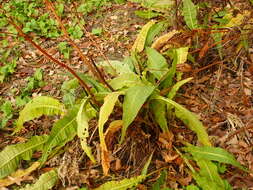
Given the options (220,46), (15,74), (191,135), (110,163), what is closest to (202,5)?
(220,46)

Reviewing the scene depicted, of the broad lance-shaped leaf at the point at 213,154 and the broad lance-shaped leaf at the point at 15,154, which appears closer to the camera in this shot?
the broad lance-shaped leaf at the point at 213,154

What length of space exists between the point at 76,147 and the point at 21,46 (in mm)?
1925

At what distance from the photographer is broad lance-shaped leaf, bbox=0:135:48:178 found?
7.38 feet

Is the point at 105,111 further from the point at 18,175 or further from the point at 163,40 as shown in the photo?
the point at 163,40

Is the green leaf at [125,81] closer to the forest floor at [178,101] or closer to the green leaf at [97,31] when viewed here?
the forest floor at [178,101]

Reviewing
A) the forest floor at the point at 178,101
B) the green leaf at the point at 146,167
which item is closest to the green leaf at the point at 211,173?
the forest floor at the point at 178,101

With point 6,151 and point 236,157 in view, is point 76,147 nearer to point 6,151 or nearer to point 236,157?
point 6,151

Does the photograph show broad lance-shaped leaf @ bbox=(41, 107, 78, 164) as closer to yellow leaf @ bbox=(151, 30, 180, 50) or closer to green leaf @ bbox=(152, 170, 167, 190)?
green leaf @ bbox=(152, 170, 167, 190)

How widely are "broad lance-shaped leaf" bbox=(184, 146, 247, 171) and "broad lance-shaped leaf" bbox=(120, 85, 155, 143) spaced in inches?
20.7

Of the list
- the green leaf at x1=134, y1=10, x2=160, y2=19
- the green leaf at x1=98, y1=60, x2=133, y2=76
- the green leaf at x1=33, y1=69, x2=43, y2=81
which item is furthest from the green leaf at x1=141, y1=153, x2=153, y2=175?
the green leaf at x1=134, y1=10, x2=160, y2=19

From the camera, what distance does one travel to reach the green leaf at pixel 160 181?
2084 millimetres

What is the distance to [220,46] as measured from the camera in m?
2.64

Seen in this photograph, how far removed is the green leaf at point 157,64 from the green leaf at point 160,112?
296 millimetres

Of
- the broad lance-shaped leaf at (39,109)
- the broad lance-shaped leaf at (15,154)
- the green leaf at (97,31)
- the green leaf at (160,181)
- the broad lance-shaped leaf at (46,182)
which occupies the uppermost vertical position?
the green leaf at (97,31)
